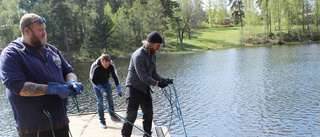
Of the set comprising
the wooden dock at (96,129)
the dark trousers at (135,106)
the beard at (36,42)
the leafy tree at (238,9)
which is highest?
the leafy tree at (238,9)

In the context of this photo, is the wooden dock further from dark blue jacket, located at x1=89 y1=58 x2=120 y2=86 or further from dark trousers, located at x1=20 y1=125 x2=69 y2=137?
dark trousers, located at x1=20 y1=125 x2=69 y2=137

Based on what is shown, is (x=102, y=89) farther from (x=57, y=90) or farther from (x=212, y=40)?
(x=212, y=40)

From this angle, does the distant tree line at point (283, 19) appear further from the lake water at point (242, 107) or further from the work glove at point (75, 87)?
the work glove at point (75, 87)

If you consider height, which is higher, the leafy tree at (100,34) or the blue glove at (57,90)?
the leafy tree at (100,34)

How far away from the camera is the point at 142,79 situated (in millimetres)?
4578

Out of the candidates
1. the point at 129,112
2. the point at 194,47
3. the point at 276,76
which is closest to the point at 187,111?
the point at 129,112

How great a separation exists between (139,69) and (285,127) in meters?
6.81

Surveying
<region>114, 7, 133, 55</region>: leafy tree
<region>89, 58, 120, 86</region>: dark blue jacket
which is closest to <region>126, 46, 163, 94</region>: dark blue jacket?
<region>89, 58, 120, 86</region>: dark blue jacket

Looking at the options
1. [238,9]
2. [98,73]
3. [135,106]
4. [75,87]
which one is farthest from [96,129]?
[238,9]

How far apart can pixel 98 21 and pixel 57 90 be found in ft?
150

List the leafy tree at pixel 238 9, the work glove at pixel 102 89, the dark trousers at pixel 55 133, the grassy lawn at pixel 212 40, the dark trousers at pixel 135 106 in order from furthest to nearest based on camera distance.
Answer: the leafy tree at pixel 238 9, the grassy lawn at pixel 212 40, the work glove at pixel 102 89, the dark trousers at pixel 135 106, the dark trousers at pixel 55 133

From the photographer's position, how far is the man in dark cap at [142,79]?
15.1 ft

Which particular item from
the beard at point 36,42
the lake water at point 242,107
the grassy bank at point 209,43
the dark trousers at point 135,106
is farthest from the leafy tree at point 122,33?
the beard at point 36,42

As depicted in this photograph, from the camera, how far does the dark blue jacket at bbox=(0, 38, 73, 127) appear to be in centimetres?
255
